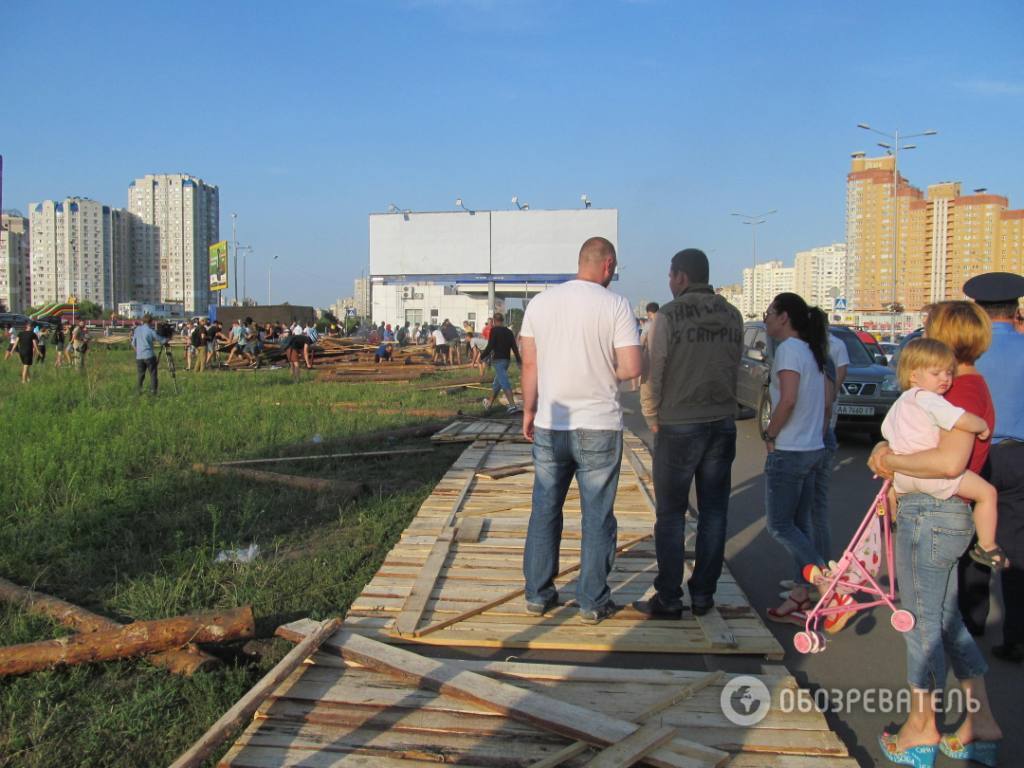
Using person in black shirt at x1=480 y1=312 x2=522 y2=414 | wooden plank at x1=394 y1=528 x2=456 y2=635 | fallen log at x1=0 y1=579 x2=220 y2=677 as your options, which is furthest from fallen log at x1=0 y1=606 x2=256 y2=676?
person in black shirt at x1=480 y1=312 x2=522 y2=414

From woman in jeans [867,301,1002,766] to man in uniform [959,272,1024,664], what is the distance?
1.08 metres

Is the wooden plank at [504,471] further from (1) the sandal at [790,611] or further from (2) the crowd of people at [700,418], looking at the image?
(1) the sandal at [790,611]

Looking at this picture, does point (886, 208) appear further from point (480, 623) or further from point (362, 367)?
point (480, 623)

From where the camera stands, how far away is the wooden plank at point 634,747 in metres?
2.80

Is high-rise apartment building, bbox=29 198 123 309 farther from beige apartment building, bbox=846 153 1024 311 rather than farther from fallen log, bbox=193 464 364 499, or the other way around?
fallen log, bbox=193 464 364 499

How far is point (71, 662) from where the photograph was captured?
3.83 meters

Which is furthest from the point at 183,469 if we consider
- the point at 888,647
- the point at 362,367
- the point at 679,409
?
the point at 362,367

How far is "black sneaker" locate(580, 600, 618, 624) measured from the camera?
435 cm

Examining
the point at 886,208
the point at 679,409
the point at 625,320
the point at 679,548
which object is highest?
the point at 886,208

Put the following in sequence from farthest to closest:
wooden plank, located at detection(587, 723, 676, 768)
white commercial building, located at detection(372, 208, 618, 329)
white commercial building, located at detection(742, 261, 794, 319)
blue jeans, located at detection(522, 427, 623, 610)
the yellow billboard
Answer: white commercial building, located at detection(742, 261, 794, 319) < white commercial building, located at detection(372, 208, 618, 329) < the yellow billboard < blue jeans, located at detection(522, 427, 623, 610) < wooden plank, located at detection(587, 723, 676, 768)

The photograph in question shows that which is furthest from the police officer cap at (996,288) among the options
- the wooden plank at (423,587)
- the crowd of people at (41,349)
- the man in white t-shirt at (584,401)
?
the crowd of people at (41,349)

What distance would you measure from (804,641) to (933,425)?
1.26 m

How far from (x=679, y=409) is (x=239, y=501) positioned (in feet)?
16.4

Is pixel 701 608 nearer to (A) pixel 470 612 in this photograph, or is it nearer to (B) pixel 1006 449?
(A) pixel 470 612
